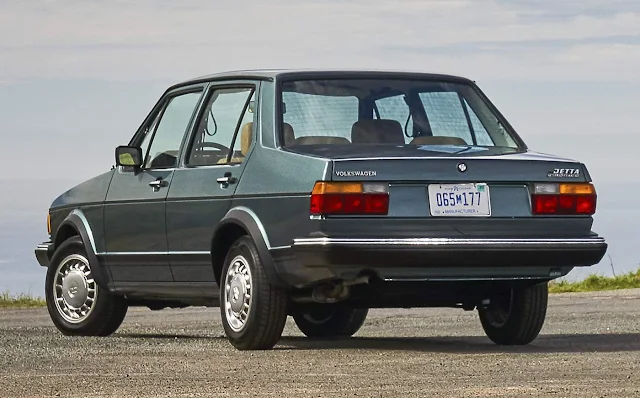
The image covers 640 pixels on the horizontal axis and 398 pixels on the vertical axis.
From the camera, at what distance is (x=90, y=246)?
12.4m

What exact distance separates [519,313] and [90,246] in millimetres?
3474

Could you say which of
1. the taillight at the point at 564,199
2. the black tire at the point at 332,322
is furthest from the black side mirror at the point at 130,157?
the taillight at the point at 564,199

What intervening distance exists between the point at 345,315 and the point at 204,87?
7.84 feet

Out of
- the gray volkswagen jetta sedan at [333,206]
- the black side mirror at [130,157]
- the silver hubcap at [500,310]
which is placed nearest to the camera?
the gray volkswagen jetta sedan at [333,206]

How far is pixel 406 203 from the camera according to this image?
9781 mm

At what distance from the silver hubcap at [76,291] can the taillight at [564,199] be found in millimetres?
4063

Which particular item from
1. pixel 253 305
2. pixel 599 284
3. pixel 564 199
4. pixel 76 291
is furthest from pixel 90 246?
pixel 599 284

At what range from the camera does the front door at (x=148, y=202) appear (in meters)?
11.6

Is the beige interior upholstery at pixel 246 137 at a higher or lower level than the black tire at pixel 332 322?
higher

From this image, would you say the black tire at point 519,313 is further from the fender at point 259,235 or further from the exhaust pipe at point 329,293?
the fender at point 259,235

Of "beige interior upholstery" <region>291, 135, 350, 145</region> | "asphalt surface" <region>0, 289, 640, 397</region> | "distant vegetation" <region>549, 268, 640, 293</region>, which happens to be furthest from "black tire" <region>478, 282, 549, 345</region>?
"distant vegetation" <region>549, 268, 640, 293</region>

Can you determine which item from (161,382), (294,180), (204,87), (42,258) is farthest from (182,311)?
(161,382)

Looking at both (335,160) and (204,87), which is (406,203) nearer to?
(335,160)

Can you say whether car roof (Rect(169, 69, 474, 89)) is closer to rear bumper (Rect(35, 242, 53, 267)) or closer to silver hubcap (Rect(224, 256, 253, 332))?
silver hubcap (Rect(224, 256, 253, 332))
